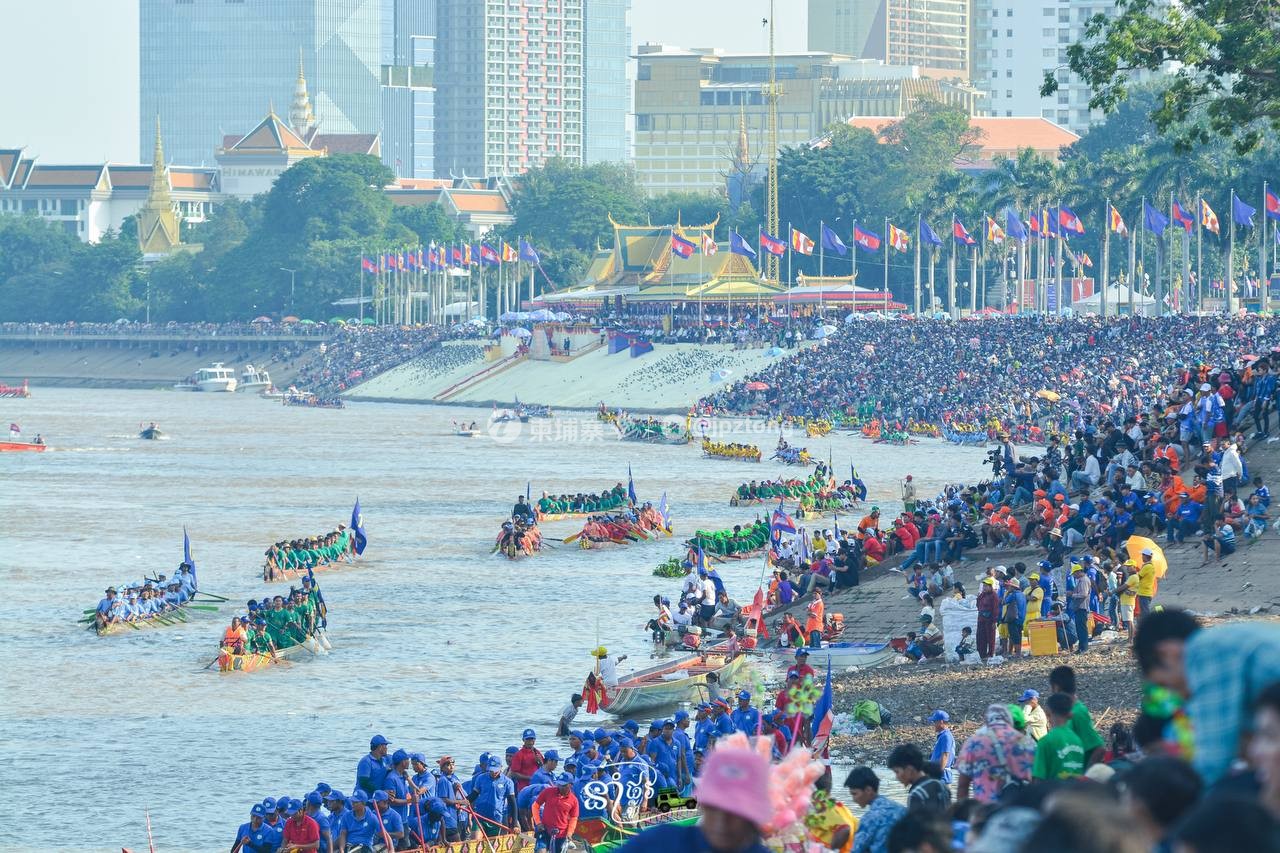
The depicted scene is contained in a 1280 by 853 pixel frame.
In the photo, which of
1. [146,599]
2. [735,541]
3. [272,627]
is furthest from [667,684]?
[735,541]

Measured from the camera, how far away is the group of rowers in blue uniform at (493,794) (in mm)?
21078

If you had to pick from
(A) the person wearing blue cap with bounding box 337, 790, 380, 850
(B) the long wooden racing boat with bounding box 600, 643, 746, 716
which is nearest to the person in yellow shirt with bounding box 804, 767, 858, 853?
(A) the person wearing blue cap with bounding box 337, 790, 380, 850

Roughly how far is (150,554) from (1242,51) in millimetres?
32269

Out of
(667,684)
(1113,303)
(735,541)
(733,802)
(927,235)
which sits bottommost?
(735,541)

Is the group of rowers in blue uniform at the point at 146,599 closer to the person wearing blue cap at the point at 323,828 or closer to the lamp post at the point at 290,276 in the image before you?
the person wearing blue cap at the point at 323,828

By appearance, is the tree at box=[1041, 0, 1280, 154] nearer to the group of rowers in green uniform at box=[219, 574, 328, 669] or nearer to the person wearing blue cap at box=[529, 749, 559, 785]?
the person wearing blue cap at box=[529, 749, 559, 785]

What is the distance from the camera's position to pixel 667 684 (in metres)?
30.3

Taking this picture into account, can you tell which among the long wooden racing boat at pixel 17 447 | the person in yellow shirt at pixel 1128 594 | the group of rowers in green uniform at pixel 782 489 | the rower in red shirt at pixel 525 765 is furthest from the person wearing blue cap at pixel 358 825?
the long wooden racing boat at pixel 17 447

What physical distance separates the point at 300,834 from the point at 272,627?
53.8 ft

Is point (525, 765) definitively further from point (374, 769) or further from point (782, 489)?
point (782, 489)

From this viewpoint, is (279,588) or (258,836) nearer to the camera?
(258,836)

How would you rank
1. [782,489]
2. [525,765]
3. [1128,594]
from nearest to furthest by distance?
1. [525,765]
2. [1128,594]
3. [782,489]

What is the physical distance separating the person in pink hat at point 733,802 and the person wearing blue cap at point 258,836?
45.0ft

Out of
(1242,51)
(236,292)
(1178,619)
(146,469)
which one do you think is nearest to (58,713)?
(1242,51)
